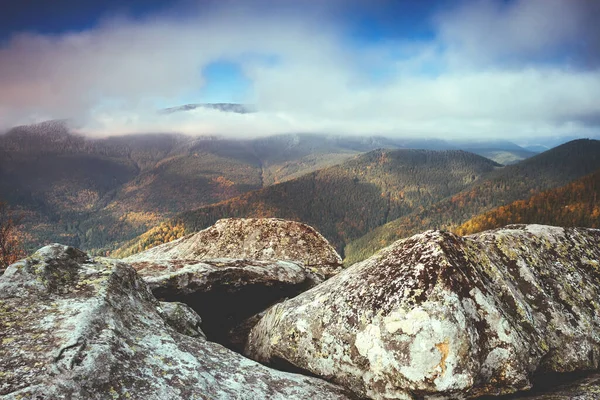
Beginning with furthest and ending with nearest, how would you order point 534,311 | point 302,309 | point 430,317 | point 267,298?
point 267,298 → point 302,309 → point 534,311 → point 430,317

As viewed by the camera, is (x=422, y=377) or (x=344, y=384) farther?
(x=344, y=384)

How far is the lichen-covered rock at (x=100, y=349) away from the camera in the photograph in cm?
499

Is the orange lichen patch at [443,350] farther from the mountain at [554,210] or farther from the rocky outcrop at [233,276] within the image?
the mountain at [554,210]

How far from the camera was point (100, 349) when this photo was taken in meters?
5.72

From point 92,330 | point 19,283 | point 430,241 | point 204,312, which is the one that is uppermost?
point 430,241

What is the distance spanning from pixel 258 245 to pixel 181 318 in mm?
8316

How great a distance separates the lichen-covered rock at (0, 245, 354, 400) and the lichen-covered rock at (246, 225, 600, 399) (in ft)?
3.31

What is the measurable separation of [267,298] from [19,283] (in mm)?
7766

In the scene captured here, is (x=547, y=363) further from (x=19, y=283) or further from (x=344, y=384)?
(x=19, y=283)

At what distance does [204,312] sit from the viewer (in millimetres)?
12031

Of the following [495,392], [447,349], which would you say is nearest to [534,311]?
[495,392]

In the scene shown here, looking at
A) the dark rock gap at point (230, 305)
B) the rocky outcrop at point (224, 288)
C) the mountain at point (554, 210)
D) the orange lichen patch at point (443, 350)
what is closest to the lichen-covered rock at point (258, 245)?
the rocky outcrop at point (224, 288)

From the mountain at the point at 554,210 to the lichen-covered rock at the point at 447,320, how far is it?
18613 centimetres

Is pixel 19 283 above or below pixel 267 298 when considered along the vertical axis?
above
